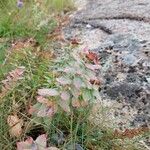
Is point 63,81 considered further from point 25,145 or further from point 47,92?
point 25,145

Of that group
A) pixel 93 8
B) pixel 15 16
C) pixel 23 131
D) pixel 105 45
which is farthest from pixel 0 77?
pixel 93 8

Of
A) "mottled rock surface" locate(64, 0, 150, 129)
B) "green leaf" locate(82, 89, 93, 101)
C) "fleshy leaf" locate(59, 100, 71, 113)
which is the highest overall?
"fleshy leaf" locate(59, 100, 71, 113)

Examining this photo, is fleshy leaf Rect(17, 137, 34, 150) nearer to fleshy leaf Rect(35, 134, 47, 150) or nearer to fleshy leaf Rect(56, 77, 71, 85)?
fleshy leaf Rect(35, 134, 47, 150)

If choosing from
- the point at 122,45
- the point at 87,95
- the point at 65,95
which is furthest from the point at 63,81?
the point at 122,45

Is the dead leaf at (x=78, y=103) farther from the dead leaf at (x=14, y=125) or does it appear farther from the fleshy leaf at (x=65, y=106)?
the dead leaf at (x=14, y=125)

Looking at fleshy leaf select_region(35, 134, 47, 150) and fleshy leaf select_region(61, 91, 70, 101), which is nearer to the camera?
fleshy leaf select_region(35, 134, 47, 150)

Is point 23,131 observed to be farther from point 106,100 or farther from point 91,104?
point 106,100

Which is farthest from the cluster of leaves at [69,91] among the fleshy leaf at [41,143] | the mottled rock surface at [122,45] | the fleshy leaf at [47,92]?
the mottled rock surface at [122,45]

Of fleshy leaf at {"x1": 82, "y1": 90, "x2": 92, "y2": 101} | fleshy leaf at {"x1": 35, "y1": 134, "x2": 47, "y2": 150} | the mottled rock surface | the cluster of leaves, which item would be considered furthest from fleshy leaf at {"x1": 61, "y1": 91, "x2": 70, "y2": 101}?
the mottled rock surface
